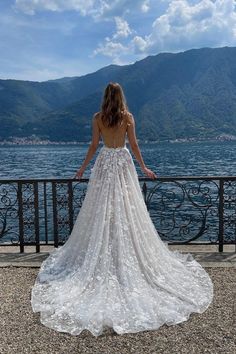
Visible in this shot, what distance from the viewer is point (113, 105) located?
15.8 ft

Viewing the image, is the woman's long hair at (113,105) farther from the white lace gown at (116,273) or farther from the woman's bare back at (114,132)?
the white lace gown at (116,273)

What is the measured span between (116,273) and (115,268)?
7cm

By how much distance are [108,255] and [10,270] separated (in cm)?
186

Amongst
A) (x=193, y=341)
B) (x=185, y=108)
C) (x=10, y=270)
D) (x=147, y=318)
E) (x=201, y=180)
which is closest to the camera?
(x=193, y=341)

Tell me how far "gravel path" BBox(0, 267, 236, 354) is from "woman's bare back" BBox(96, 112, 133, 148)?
226 cm

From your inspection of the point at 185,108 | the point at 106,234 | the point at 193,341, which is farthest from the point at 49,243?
the point at 185,108

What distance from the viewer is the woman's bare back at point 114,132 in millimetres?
4988

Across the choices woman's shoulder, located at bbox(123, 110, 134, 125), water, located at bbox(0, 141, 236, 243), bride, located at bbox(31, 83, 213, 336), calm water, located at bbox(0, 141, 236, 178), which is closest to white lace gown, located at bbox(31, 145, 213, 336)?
bride, located at bbox(31, 83, 213, 336)

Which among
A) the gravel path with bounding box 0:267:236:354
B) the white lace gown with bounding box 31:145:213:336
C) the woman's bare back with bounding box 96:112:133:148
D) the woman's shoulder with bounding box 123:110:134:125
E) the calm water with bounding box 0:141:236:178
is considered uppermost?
the woman's shoulder with bounding box 123:110:134:125

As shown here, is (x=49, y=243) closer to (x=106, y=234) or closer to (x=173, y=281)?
(x=106, y=234)

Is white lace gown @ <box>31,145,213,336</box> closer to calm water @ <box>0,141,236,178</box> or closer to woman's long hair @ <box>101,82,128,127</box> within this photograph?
woman's long hair @ <box>101,82,128,127</box>

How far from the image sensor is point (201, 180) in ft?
22.5

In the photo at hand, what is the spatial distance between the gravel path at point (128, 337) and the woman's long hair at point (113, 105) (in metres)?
2.45

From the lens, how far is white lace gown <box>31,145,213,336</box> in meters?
4.03
